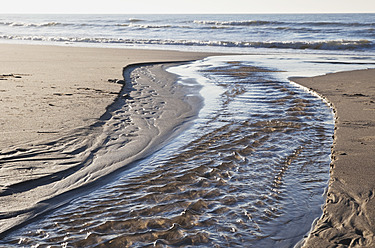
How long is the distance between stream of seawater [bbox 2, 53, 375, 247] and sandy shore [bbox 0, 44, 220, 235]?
0.22 metres

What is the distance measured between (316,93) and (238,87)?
149cm

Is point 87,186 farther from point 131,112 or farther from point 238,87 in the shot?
point 238,87

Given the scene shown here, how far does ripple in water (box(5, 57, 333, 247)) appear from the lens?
8.12ft

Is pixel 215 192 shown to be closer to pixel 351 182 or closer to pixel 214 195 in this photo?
pixel 214 195

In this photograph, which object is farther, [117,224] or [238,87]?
[238,87]

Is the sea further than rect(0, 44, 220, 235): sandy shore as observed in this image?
No

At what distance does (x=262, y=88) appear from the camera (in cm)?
795

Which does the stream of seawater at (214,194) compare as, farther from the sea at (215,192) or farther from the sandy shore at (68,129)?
the sandy shore at (68,129)

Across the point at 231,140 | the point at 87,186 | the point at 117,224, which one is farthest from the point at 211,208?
the point at 231,140

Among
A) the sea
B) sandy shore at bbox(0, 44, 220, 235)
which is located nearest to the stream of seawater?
the sea

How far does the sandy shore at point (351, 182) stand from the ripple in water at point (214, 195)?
4.0 inches

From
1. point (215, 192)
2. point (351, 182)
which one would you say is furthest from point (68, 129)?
point (351, 182)

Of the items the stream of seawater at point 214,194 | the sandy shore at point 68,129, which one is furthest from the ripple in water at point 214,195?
the sandy shore at point 68,129

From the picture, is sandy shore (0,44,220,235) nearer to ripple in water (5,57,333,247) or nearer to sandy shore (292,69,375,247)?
ripple in water (5,57,333,247)
